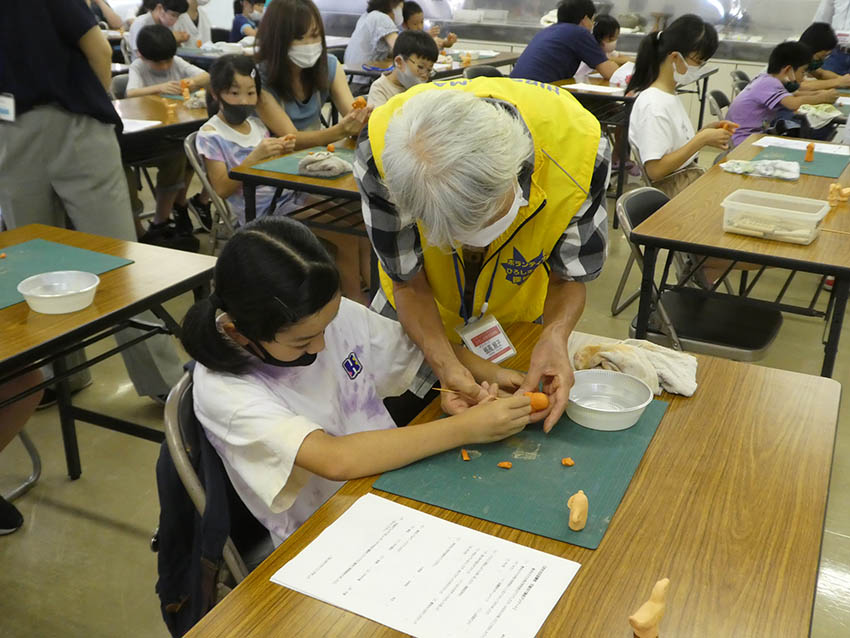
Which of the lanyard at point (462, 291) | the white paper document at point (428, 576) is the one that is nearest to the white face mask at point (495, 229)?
the lanyard at point (462, 291)

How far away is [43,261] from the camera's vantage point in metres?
1.79

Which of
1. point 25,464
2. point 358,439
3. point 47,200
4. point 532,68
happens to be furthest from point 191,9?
point 358,439

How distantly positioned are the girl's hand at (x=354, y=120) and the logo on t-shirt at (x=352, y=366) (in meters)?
1.92

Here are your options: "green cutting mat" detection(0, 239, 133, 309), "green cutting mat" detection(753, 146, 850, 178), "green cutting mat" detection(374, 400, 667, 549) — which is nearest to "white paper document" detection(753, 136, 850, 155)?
"green cutting mat" detection(753, 146, 850, 178)

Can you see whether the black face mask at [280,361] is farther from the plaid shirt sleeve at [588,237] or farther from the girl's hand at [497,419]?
the plaid shirt sleeve at [588,237]

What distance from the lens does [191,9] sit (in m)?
6.39

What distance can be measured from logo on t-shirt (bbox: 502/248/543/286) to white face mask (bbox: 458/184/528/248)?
0.17 metres

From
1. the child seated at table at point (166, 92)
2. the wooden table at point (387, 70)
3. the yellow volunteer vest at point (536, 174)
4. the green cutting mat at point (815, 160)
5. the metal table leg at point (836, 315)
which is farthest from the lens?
the wooden table at point (387, 70)

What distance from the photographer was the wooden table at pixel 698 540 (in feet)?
2.70

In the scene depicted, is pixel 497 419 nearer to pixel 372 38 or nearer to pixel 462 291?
pixel 462 291

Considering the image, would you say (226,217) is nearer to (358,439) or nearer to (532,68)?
(358,439)

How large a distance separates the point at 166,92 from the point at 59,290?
2853 mm

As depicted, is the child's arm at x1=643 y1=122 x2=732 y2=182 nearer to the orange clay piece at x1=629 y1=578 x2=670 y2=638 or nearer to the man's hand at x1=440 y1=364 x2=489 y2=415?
the man's hand at x1=440 y1=364 x2=489 y2=415

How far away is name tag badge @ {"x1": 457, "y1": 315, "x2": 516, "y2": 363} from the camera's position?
1.40 metres
